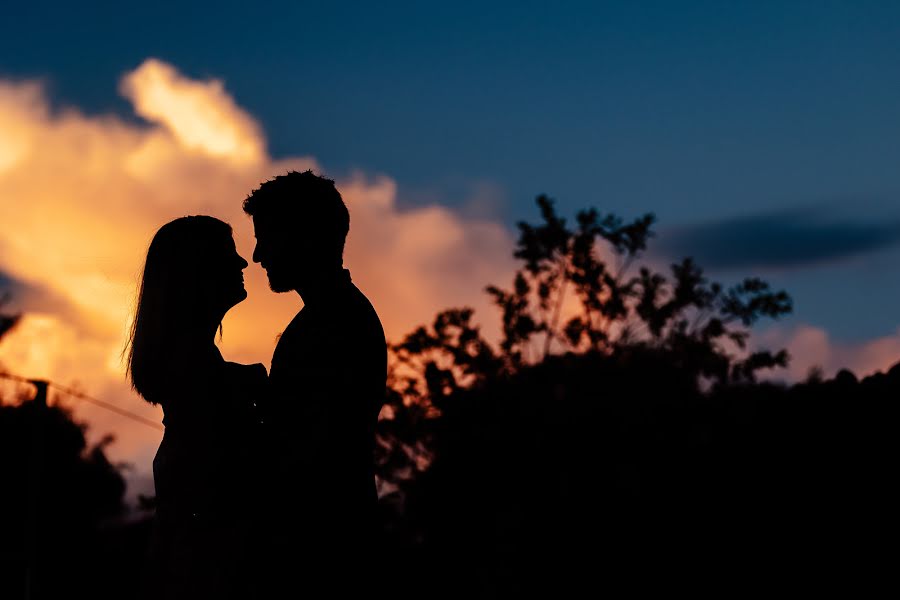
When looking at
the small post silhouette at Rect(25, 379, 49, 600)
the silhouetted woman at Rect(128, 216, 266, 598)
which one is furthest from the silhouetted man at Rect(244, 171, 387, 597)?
the small post silhouette at Rect(25, 379, 49, 600)

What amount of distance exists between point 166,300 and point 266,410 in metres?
0.77

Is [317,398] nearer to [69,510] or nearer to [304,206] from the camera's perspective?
[304,206]

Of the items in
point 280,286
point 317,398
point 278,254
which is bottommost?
point 317,398

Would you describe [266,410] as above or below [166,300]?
below

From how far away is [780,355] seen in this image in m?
20.2

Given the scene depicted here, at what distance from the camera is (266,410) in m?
3.89

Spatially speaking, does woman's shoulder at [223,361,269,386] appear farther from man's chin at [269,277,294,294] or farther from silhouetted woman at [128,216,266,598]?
man's chin at [269,277,294,294]

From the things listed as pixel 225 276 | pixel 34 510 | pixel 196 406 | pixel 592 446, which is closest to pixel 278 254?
pixel 225 276

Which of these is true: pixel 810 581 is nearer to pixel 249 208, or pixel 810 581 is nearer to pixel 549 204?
pixel 549 204

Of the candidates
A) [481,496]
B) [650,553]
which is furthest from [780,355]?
[481,496]

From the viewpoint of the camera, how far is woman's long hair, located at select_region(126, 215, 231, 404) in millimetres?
4270

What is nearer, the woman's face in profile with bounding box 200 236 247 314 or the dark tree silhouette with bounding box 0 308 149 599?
the woman's face in profile with bounding box 200 236 247 314

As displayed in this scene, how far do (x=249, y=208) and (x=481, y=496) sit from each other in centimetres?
1622

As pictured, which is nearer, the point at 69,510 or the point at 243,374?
the point at 243,374
